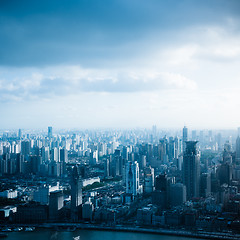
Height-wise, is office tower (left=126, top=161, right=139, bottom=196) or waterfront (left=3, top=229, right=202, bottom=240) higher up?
office tower (left=126, top=161, right=139, bottom=196)

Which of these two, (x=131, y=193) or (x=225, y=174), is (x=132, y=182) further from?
(x=225, y=174)

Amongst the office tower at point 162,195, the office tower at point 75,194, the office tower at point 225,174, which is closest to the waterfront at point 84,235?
the office tower at point 75,194

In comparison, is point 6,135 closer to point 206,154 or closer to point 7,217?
point 206,154

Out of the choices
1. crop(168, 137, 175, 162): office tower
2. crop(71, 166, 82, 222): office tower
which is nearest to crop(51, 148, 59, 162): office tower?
crop(168, 137, 175, 162): office tower

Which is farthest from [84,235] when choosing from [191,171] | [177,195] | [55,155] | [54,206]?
[55,155]

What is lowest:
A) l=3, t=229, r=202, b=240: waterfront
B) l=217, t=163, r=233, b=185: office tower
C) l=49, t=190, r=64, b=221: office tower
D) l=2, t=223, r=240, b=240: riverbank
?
l=3, t=229, r=202, b=240: waterfront

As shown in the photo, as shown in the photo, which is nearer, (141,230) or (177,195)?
(141,230)

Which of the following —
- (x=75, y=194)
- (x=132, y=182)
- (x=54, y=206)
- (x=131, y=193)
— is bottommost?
(x=131, y=193)

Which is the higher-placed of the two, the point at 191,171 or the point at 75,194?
the point at 191,171

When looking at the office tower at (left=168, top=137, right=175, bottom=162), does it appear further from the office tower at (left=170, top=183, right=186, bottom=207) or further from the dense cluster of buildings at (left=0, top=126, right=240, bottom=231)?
the office tower at (left=170, top=183, right=186, bottom=207)
